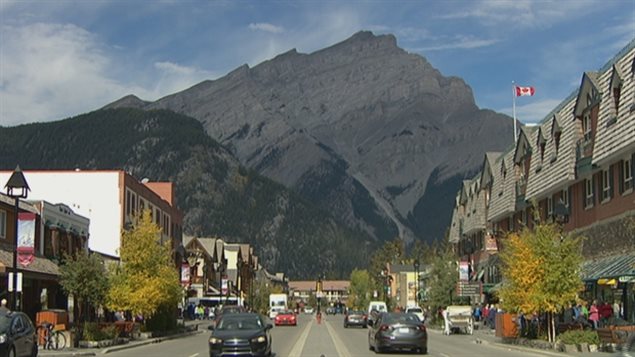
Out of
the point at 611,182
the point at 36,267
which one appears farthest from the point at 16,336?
the point at 611,182

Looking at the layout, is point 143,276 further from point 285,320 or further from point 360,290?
point 360,290

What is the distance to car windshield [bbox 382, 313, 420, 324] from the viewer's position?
32.1m

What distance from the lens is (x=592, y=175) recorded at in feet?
146

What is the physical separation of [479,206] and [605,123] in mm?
34636

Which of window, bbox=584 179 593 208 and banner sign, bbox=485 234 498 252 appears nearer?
window, bbox=584 179 593 208

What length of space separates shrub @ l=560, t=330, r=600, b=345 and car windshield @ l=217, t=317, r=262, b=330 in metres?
12.3

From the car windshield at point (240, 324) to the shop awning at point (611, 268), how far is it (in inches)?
604

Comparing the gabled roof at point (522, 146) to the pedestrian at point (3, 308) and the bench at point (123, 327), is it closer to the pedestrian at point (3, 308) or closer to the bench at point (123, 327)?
the bench at point (123, 327)

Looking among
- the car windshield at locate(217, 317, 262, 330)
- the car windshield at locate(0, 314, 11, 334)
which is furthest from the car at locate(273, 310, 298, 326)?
the car windshield at locate(0, 314, 11, 334)

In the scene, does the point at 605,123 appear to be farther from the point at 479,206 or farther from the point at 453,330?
the point at 479,206

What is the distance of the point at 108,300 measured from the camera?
45.0m

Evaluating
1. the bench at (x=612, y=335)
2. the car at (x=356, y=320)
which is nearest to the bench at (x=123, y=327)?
the bench at (x=612, y=335)

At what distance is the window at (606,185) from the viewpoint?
4208cm

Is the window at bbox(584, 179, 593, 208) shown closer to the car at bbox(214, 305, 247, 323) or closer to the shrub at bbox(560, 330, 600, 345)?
the shrub at bbox(560, 330, 600, 345)
